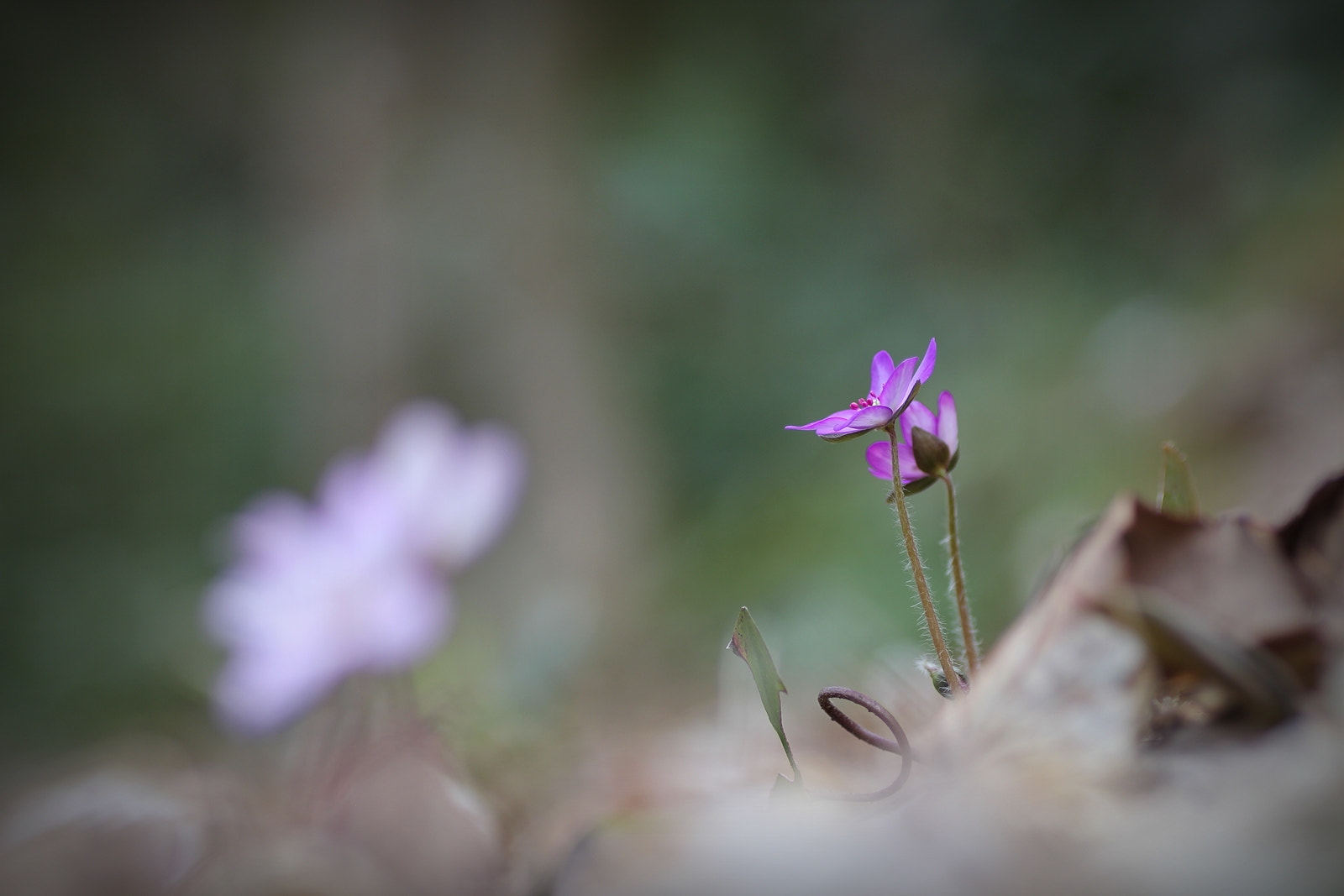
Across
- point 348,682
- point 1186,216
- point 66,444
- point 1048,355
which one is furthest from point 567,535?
point 66,444

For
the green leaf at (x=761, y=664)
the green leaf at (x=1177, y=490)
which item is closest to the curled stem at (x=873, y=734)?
the green leaf at (x=761, y=664)

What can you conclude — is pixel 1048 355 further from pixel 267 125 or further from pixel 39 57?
pixel 39 57

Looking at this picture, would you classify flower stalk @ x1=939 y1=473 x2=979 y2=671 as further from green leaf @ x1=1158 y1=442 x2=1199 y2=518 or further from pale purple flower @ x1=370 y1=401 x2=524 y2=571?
pale purple flower @ x1=370 y1=401 x2=524 y2=571

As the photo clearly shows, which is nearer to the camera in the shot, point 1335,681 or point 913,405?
point 1335,681

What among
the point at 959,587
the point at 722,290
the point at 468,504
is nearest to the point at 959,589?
the point at 959,587

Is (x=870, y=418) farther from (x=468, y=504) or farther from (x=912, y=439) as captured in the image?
(x=468, y=504)

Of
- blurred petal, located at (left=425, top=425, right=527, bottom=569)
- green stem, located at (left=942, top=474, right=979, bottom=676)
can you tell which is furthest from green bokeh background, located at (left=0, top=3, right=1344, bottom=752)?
green stem, located at (left=942, top=474, right=979, bottom=676)
